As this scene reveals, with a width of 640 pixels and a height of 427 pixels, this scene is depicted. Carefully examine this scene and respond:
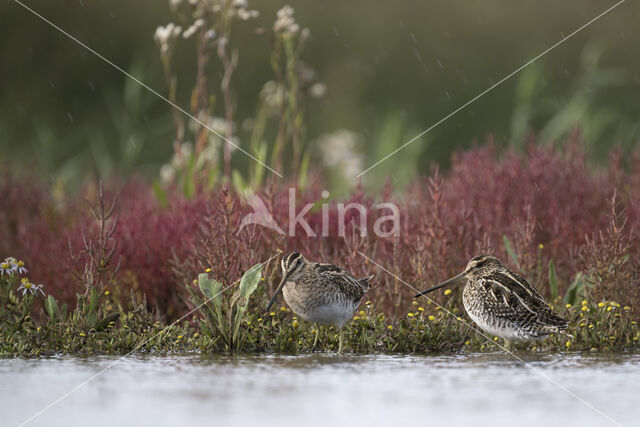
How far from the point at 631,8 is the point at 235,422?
64.0ft

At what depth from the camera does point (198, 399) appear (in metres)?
6.04

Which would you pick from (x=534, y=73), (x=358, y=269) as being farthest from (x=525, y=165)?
(x=358, y=269)

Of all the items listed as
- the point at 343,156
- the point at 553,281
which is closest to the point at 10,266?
the point at 553,281

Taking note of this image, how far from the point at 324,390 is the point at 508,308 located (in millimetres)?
1860

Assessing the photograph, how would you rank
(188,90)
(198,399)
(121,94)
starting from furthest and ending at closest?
(121,94)
(188,90)
(198,399)

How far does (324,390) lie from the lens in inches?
250

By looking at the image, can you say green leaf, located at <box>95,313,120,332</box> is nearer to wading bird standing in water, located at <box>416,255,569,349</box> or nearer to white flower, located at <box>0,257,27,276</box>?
white flower, located at <box>0,257,27,276</box>

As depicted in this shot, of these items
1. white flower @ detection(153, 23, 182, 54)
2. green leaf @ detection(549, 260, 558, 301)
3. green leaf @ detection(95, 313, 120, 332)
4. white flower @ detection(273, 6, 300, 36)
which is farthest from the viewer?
white flower @ detection(153, 23, 182, 54)

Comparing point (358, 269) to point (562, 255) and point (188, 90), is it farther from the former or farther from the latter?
point (188, 90)

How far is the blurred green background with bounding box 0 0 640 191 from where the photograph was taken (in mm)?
17812

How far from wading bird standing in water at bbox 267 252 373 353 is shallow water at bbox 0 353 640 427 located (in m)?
0.35

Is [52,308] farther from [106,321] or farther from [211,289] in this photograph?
[211,289]

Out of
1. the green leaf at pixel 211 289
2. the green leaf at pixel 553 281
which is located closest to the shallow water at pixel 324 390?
the green leaf at pixel 211 289

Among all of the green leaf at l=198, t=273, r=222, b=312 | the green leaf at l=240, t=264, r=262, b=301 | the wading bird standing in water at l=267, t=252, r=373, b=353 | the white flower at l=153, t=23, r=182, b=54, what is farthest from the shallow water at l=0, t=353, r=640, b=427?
the white flower at l=153, t=23, r=182, b=54
